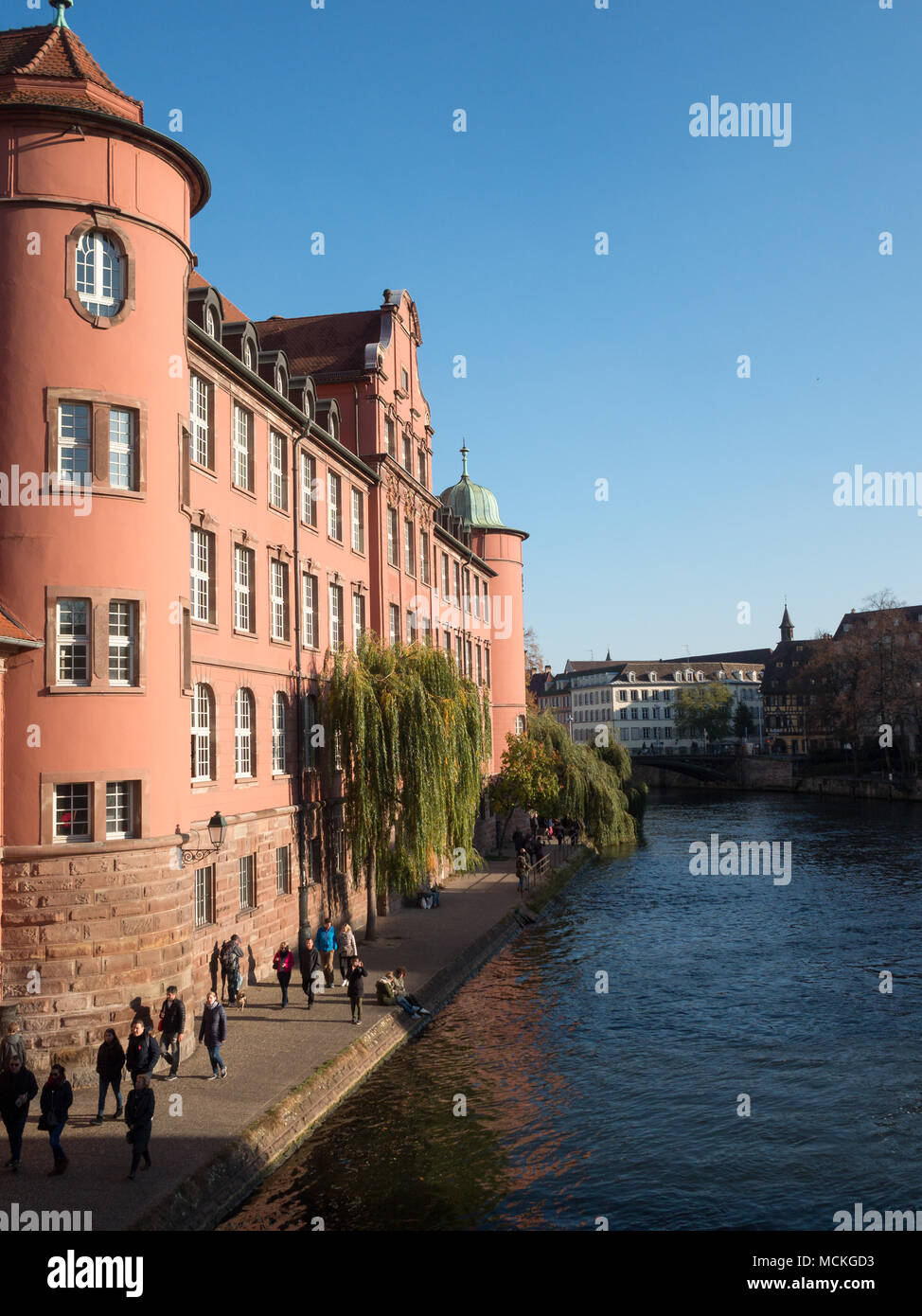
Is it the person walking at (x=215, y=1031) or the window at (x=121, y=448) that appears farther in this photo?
the window at (x=121, y=448)

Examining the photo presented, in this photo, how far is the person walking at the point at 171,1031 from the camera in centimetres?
1830

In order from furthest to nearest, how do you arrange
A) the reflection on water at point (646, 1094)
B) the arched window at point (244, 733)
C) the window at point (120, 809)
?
the arched window at point (244, 733) → the window at point (120, 809) → the reflection on water at point (646, 1094)

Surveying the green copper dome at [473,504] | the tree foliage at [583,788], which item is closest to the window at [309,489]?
the tree foliage at [583,788]

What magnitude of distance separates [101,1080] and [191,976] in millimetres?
3856

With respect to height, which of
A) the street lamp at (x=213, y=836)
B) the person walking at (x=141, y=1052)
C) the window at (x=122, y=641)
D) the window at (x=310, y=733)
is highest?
the window at (x=122, y=641)

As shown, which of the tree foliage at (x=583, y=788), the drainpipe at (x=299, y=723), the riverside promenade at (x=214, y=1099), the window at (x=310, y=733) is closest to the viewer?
the riverside promenade at (x=214, y=1099)

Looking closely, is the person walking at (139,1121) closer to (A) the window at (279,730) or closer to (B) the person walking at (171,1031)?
(B) the person walking at (171,1031)

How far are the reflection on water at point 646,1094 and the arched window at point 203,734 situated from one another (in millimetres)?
7097

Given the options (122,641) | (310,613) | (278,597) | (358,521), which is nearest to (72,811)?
(122,641)

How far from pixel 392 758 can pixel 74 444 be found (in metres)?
12.9

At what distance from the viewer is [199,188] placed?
22.1m

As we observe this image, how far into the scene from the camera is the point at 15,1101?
14.4 meters

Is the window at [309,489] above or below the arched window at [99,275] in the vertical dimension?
below
